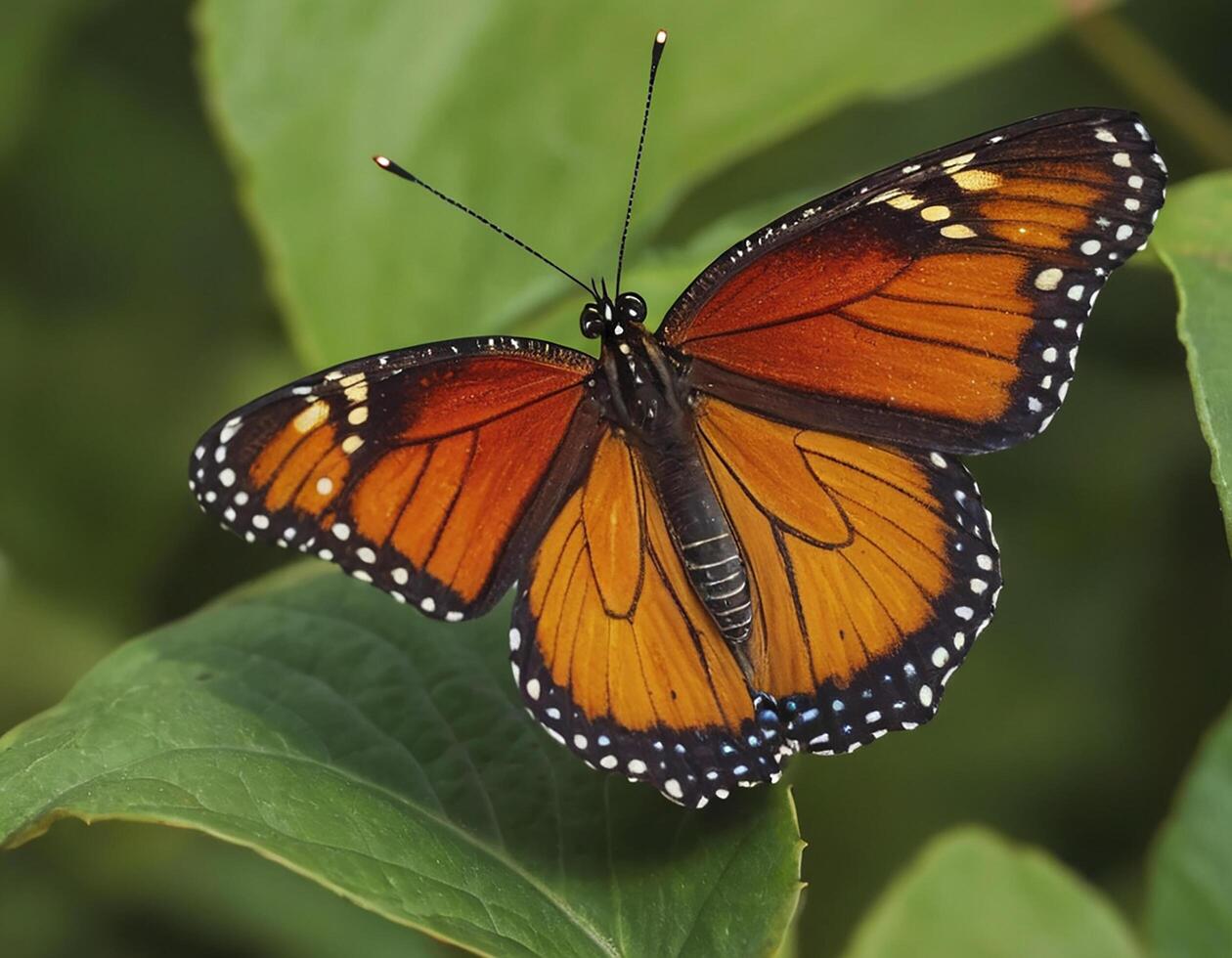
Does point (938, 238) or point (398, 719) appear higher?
point (938, 238)

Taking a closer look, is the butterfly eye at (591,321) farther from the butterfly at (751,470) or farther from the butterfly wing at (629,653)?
the butterfly wing at (629,653)

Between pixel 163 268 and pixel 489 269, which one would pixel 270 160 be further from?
pixel 163 268

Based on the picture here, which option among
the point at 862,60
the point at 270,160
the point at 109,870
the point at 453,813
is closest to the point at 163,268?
the point at 270,160

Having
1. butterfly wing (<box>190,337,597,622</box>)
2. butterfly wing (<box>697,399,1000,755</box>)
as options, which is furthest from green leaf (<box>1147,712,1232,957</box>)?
butterfly wing (<box>190,337,597,622</box>)

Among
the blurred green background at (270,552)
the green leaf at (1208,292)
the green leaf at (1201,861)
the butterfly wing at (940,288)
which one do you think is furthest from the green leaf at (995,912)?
the green leaf at (1208,292)

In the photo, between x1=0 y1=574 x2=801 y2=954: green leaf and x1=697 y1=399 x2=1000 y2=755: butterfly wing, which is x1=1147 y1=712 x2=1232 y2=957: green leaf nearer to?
x1=697 y1=399 x2=1000 y2=755: butterfly wing

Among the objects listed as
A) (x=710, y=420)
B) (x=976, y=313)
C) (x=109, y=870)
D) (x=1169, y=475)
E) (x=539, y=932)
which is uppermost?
(x=976, y=313)

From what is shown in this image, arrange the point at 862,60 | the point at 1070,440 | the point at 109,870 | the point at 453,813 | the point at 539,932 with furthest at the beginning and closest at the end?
1. the point at 1070,440
2. the point at 109,870
3. the point at 862,60
4. the point at 453,813
5. the point at 539,932

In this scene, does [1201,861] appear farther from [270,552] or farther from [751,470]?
[270,552]

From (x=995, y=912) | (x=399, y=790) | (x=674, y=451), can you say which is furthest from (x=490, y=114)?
(x=995, y=912)
